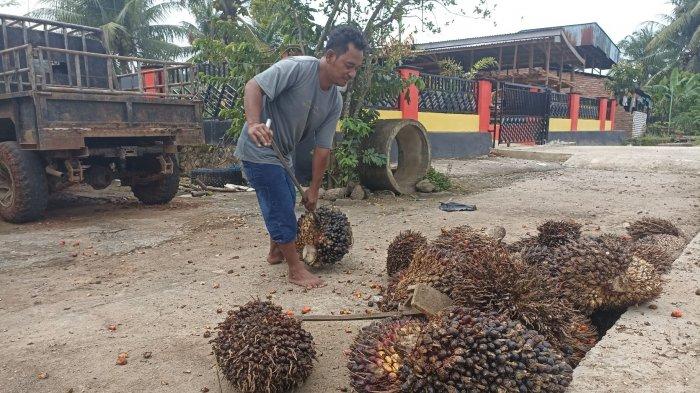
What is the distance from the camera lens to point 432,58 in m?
21.2

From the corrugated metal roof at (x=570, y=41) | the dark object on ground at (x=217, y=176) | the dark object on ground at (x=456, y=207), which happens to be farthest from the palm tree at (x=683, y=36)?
the dark object on ground at (x=217, y=176)

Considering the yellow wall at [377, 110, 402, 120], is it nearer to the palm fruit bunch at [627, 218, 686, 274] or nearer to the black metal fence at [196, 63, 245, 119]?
the black metal fence at [196, 63, 245, 119]

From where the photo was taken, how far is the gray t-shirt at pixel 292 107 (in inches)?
139

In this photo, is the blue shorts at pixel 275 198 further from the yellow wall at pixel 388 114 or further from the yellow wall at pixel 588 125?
the yellow wall at pixel 588 125

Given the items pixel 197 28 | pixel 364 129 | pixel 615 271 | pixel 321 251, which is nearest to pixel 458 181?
pixel 364 129

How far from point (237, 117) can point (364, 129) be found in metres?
1.97

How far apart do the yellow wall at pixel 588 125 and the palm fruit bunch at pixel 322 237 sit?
19858mm

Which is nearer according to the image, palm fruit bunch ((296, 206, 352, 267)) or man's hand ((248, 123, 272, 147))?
man's hand ((248, 123, 272, 147))

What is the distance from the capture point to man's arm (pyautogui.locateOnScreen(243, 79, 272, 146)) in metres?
3.23

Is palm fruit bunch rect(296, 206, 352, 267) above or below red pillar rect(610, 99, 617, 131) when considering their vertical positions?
below

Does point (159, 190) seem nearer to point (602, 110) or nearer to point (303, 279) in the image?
point (303, 279)

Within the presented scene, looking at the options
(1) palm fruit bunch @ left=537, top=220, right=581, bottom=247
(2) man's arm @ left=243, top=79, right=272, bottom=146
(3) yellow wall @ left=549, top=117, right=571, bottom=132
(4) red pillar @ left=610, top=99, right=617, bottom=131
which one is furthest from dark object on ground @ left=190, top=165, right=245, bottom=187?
(4) red pillar @ left=610, top=99, right=617, bottom=131

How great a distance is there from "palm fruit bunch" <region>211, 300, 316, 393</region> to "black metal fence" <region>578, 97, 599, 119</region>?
859 inches

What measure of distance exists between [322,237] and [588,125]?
21.5 meters
